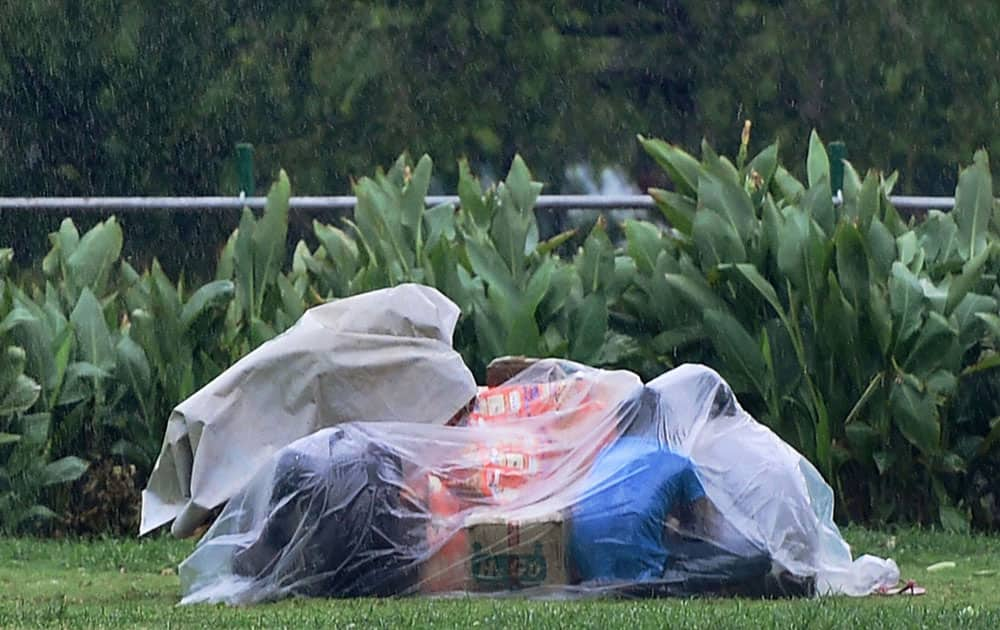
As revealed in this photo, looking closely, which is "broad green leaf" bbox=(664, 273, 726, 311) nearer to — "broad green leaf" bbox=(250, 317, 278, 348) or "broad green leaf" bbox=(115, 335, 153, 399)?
"broad green leaf" bbox=(250, 317, 278, 348)

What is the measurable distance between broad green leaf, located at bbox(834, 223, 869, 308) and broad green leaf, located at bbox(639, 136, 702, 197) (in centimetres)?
94

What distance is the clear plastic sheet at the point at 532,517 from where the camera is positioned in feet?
19.2

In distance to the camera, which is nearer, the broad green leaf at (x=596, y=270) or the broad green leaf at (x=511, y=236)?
the broad green leaf at (x=511, y=236)

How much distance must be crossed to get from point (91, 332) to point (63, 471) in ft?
2.13

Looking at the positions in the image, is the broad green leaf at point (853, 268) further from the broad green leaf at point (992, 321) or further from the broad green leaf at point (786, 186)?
the broad green leaf at point (786, 186)

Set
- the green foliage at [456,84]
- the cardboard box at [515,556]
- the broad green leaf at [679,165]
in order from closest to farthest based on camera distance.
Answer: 1. the cardboard box at [515,556]
2. the broad green leaf at [679,165]
3. the green foliage at [456,84]

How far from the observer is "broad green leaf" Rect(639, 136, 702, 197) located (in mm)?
9438

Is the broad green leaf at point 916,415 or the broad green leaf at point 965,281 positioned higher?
the broad green leaf at point 965,281

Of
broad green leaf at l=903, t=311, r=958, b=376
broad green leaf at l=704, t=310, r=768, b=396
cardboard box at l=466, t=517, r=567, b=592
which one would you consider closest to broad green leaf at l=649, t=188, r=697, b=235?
broad green leaf at l=704, t=310, r=768, b=396

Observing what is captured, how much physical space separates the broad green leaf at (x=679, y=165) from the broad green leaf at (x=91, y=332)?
2469 mm

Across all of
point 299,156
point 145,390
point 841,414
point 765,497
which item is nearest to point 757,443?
point 765,497

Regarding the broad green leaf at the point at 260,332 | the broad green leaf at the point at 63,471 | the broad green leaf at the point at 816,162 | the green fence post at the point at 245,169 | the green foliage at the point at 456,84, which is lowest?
the green foliage at the point at 456,84

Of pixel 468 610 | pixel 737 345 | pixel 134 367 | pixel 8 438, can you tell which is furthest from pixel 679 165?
pixel 468 610

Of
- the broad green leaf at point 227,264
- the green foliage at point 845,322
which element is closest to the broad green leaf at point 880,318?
the green foliage at point 845,322
